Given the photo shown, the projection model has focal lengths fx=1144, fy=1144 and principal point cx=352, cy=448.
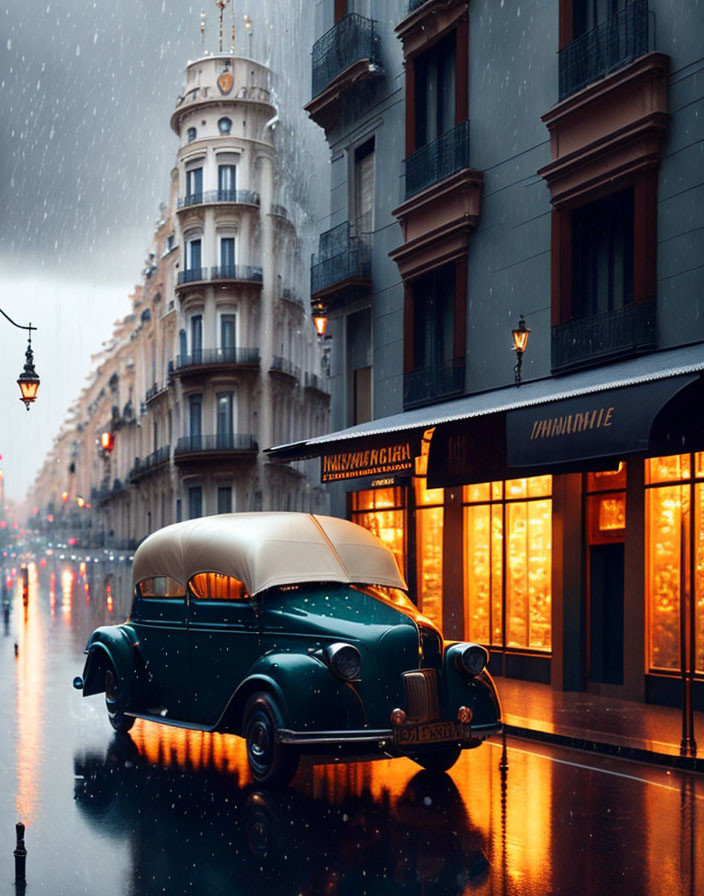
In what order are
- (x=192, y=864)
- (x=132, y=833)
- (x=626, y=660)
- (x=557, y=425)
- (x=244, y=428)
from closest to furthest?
(x=192, y=864) < (x=132, y=833) < (x=557, y=425) < (x=626, y=660) < (x=244, y=428)

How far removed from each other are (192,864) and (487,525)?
11.8 meters

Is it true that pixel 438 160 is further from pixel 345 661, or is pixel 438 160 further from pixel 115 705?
pixel 345 661

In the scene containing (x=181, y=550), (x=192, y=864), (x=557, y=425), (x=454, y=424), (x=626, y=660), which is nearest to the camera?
(x=192, y=864)

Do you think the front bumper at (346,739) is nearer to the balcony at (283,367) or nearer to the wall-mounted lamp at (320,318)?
the wall-mounted lamp at (320,318)

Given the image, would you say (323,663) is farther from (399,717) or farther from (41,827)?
(41,827)

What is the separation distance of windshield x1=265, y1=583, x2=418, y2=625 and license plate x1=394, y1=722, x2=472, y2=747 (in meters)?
0.87

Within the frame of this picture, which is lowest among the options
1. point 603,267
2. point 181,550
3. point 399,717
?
point 399,717

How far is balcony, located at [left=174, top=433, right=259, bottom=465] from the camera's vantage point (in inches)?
1954

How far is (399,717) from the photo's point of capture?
8.63m

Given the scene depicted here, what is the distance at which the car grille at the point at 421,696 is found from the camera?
879 centimetres

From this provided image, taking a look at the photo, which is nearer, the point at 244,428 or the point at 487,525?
the point at 487,525

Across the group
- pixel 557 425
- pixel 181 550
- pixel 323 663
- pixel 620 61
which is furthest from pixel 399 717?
pixel 620 61

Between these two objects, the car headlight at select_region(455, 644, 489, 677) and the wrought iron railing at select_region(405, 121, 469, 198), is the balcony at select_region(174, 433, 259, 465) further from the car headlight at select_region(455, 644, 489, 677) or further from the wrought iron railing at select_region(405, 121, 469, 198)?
the car headlight at select_region(455, 644, 489, 677)

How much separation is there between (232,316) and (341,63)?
3021 centimetres
